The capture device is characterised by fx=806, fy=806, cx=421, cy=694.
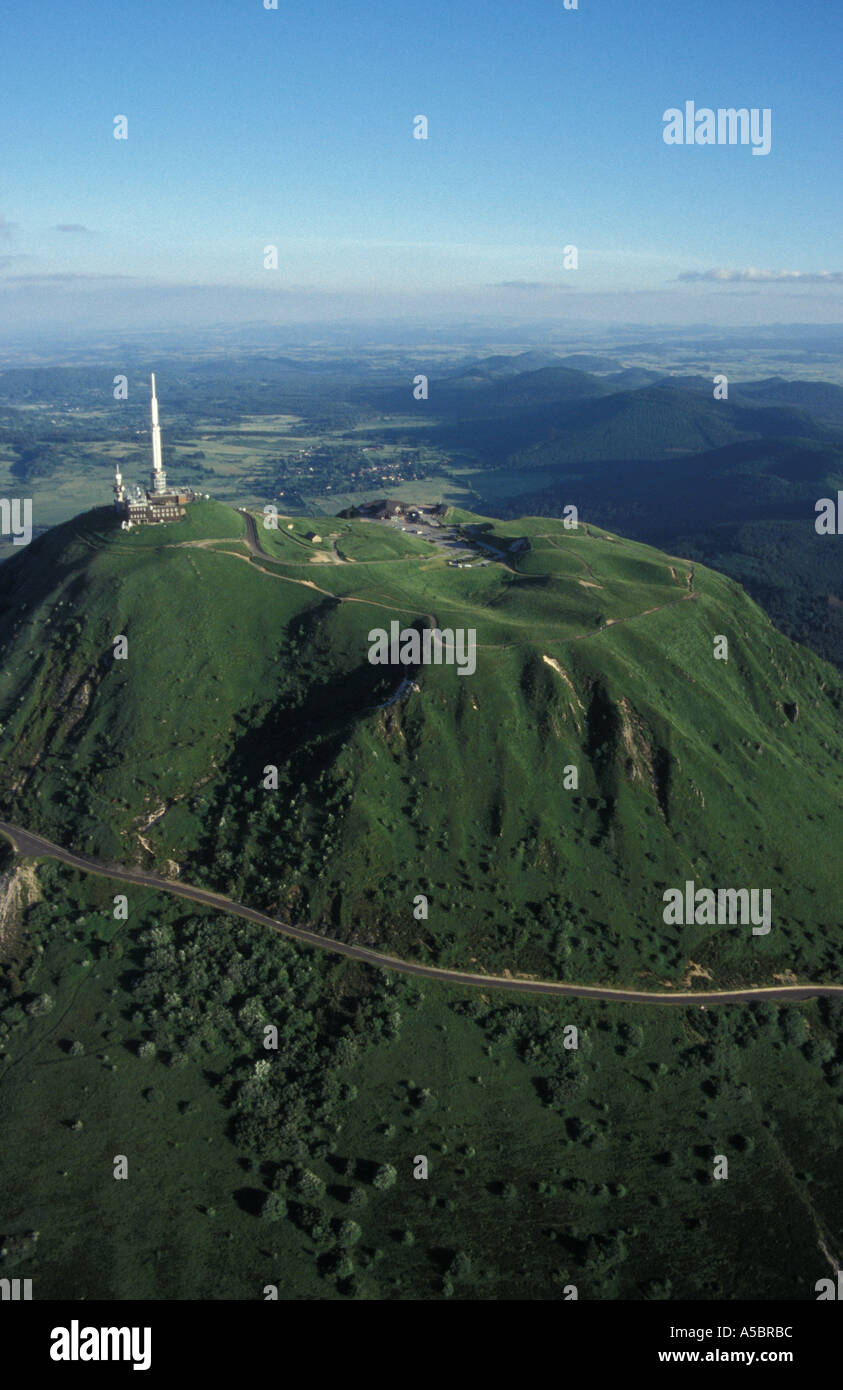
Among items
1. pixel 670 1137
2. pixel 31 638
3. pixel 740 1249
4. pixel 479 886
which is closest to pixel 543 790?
pixel 479 886

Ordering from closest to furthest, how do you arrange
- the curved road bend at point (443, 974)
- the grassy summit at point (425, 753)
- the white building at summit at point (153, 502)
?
1. the curved road bend at point (443, 974)
2. the grassy summit at point (425, 753)
3. the white building at summit at point (153, 502)

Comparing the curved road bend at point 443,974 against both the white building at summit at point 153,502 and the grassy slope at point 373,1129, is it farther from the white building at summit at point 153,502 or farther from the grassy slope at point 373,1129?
the white building at summit at point 153,502

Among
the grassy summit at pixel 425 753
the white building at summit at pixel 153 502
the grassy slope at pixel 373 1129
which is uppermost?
the white building at summit at pixel 153 502

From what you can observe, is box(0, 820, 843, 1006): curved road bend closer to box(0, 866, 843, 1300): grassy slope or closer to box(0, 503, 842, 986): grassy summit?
box(0, 503, 842, 986): grassy summit

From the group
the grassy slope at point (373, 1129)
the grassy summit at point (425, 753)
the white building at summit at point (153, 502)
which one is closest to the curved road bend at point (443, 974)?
the grassy summit at point (425, 753)

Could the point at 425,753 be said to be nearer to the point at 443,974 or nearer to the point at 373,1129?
the point at 443,974

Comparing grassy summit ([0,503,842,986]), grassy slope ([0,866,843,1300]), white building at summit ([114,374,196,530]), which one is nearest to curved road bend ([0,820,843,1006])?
grassy summit ([0,503,842,986])

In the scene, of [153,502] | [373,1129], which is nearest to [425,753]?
[373,1129]
